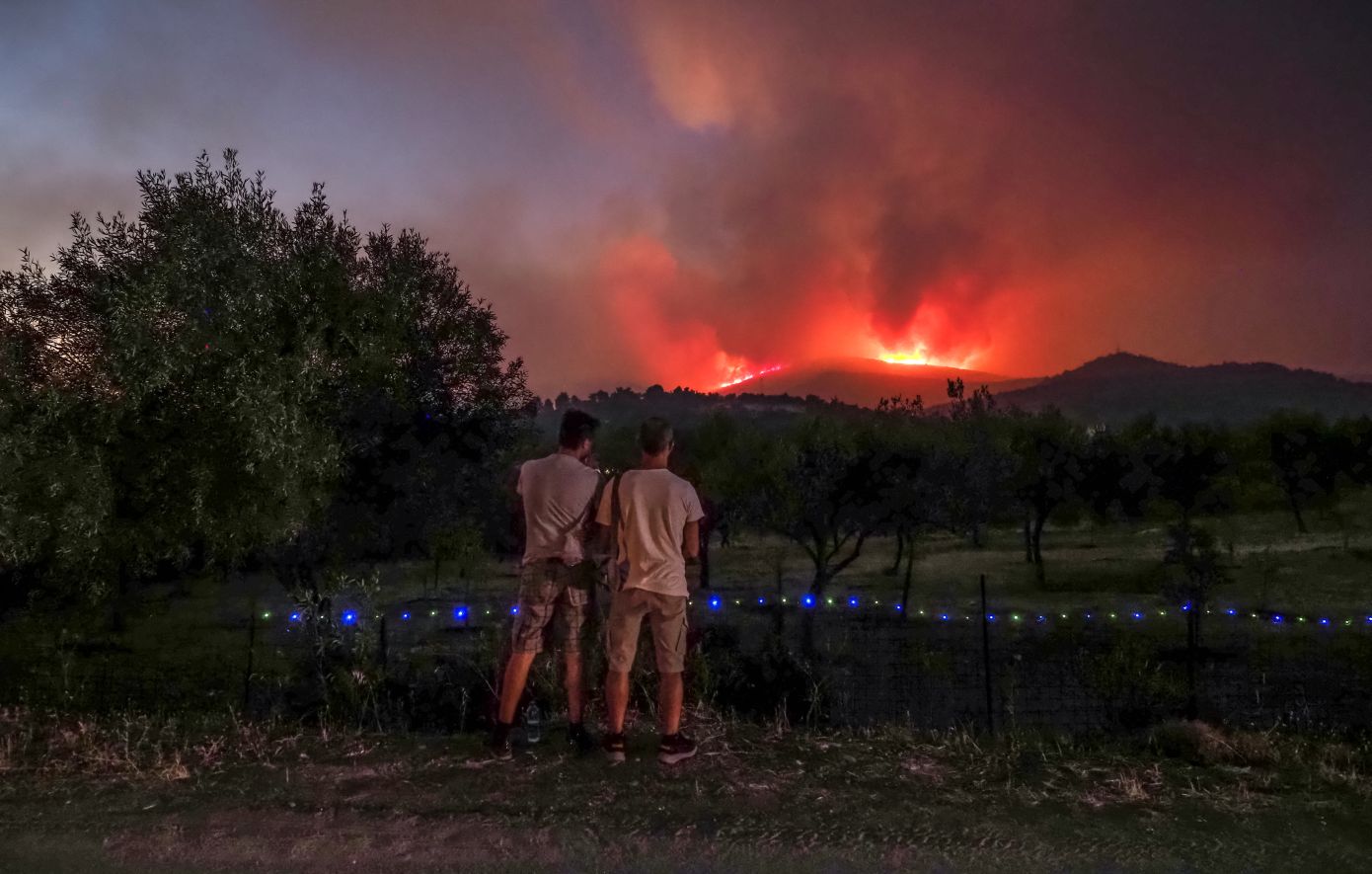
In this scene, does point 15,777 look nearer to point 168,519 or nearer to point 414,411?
point 168,519

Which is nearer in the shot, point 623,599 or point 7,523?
point 623,599

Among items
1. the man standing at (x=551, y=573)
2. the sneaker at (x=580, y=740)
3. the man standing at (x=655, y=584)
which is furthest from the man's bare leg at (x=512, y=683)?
the man standing at (x=655, y=584)

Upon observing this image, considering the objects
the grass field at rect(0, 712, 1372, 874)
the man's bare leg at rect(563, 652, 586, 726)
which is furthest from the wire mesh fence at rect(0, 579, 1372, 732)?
the grass field at rect(0, 712, 1372, 874)

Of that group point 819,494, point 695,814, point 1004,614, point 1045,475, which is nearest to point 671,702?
point 695,814

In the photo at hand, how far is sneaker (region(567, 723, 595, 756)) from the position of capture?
542cm

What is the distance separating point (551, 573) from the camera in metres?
5.54

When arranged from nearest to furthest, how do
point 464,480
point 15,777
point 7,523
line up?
point 15,777, point 7,523, point 464,480

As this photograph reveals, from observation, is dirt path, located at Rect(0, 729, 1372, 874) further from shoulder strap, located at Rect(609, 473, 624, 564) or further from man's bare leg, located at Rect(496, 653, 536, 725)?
shoulder strap, located at Rect(609, 473, 624, 564)

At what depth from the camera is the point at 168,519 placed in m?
8.07

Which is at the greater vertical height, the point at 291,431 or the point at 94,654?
the point at 291,431

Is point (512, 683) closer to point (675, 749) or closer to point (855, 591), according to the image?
point (675, 749)

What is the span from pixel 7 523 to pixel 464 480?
542cm

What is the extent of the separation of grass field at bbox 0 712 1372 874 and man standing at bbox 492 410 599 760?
0.94 feet

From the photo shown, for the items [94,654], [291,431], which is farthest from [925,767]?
[94,654]
